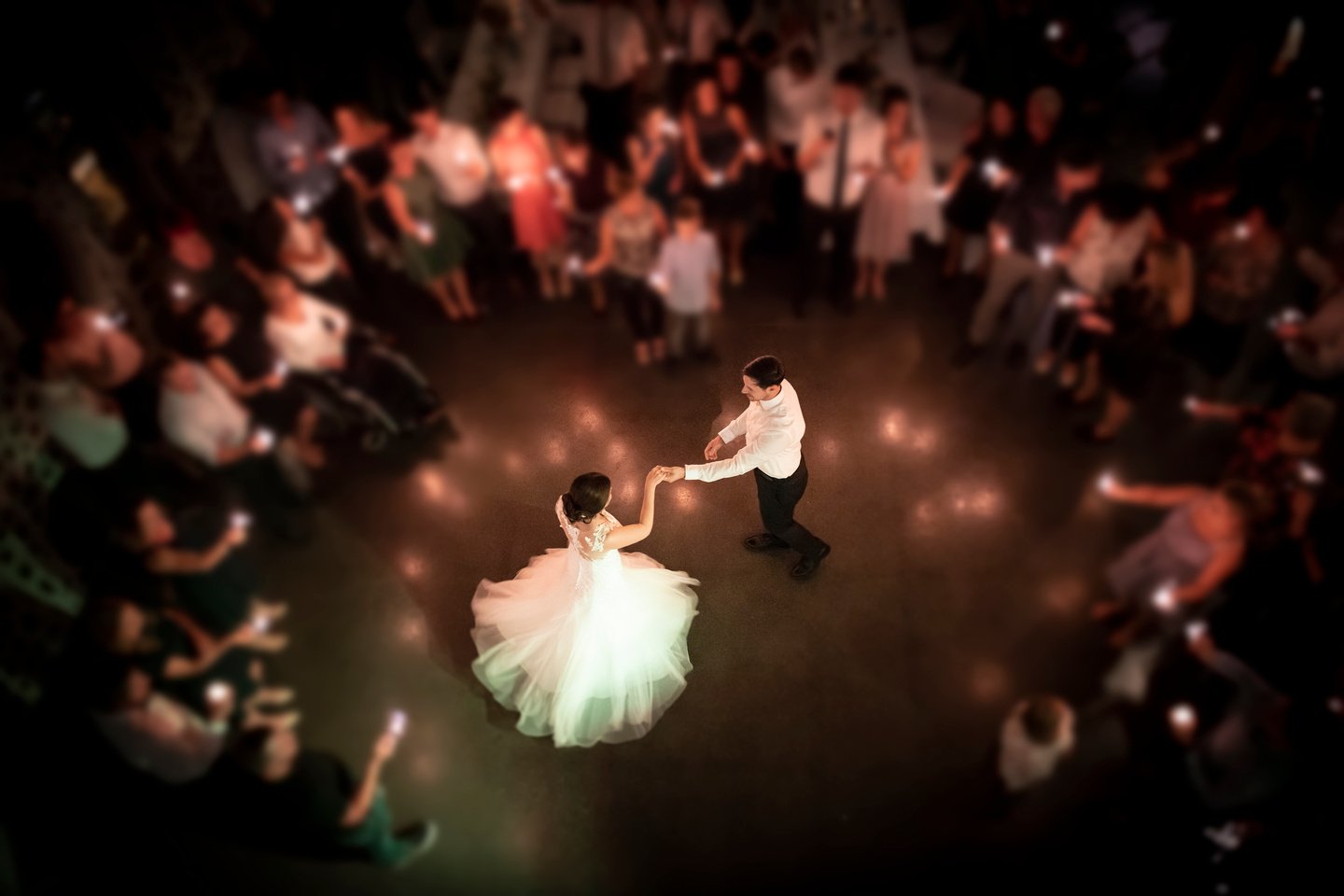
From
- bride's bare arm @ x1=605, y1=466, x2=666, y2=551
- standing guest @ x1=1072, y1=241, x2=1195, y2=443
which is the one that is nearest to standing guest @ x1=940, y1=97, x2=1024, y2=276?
standing guest @ x1=1072, y1=241, x2=1195, y2=443

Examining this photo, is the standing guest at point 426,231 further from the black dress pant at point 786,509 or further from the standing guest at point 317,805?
the standing guest at point 317,805

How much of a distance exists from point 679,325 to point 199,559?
305 centimetres

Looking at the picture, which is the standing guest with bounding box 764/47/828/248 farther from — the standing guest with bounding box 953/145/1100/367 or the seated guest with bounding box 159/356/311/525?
the seated guest with bounding box 159/356/311/525

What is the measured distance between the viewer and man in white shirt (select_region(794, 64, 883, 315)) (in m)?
4.72

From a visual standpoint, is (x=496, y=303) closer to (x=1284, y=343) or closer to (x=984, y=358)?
(x=984, y=358)

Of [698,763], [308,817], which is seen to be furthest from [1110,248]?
[308,817]

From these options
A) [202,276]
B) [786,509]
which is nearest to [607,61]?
[202,276]

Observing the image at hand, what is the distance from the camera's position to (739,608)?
163 inches

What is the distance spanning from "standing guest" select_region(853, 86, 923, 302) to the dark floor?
0.28 m

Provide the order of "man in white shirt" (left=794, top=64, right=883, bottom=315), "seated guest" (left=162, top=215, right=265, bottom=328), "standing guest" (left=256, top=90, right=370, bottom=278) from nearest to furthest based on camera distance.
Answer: "seated guest" (left=162, top=215, right=265, bottom=328) < "man in white shirt" (left=794, top=64, right=883, bottom=315) < "standing guest" (left=256, top=90, right=370, bottom=278)

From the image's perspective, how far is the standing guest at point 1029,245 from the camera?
4.39 metres

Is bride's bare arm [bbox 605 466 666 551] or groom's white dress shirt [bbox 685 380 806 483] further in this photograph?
groom's white dress shirt [bbox 685 380 806 483]

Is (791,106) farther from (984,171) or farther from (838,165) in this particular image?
(984,171)

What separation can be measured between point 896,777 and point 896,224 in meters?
3.46
